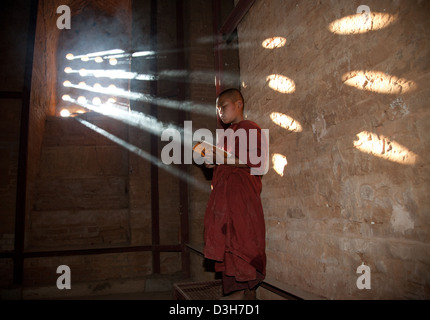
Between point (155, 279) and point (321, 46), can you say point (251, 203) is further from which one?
point (155, 279)

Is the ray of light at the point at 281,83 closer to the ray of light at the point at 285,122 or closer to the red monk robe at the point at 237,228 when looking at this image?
the ray of light at the point at 285,122

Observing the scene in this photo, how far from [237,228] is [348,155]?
96 cm

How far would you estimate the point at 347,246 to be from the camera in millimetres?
1882

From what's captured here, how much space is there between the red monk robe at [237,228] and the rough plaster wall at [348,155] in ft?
1.32

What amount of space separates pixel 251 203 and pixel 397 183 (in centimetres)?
104

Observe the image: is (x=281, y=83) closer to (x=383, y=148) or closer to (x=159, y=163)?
(x=383, y=148)

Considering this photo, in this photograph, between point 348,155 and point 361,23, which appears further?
point 348,155

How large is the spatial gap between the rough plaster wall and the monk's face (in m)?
0.42

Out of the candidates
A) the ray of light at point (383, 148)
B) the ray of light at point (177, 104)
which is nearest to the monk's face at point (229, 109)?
the ray of light at point (383, 148)

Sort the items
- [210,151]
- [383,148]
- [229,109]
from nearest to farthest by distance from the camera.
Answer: [383,148] < [210,151] < [229,109]

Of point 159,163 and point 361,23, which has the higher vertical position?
point 361,23

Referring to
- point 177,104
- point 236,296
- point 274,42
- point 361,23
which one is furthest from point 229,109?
point 177,104

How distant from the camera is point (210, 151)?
2146mm

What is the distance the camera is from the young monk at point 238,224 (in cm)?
221
